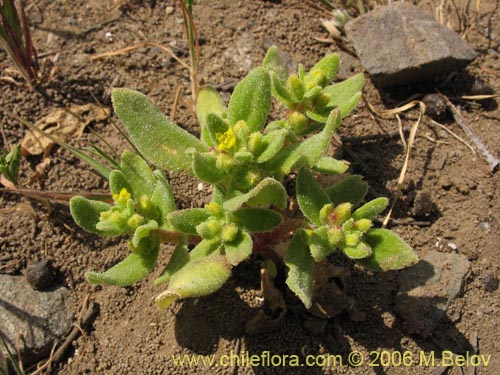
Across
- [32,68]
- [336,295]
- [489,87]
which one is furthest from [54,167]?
[489,87]

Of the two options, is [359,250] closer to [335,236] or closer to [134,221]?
[335,236]

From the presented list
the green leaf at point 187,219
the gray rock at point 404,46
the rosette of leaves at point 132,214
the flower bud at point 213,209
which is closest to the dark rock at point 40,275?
the rosette of leaves at point 132,214

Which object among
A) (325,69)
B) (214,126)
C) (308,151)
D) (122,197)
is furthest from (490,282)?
(122,197)

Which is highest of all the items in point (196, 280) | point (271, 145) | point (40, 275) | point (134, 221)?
point (271, 145)

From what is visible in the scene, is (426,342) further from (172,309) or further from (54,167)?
(54,167)

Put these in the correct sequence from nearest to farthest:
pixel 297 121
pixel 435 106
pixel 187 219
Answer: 1. pixel 187 219
2. pixel 297 121
3. pixel 435 106

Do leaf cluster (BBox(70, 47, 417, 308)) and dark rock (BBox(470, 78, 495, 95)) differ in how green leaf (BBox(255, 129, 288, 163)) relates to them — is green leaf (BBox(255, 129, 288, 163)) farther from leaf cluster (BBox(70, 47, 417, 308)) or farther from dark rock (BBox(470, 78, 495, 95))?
dark rock (BBox(470, 78, 495, 95))
